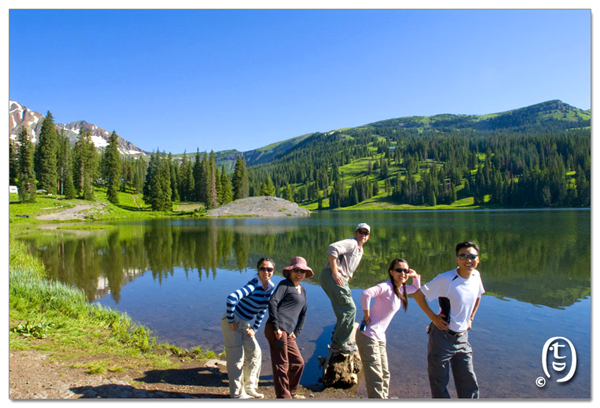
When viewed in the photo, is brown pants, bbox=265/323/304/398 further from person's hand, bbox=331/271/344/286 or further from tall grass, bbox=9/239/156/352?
tall grass, bbox=9/239/156/352

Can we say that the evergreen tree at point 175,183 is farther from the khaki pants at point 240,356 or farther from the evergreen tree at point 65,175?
the khaki pants at point 240,356

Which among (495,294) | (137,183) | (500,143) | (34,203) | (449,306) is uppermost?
(500,143)

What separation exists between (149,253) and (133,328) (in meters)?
16.2

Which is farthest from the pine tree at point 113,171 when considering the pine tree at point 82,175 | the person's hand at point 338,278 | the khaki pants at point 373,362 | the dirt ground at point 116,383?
the khaki pants at point 373,362

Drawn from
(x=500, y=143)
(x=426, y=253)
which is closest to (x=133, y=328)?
(x=426, y=253)

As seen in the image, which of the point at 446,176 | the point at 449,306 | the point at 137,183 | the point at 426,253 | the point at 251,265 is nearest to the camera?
the point at 449,306

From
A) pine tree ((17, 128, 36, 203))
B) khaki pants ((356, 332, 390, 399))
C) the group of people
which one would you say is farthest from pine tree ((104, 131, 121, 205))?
khaki pants ((356, 332, 390, 399))

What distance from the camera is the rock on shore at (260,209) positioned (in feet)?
295

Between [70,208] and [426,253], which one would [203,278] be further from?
[70,208]

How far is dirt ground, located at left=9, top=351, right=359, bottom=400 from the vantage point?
5423 millimetres

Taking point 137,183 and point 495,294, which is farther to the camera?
Result: point 137,183

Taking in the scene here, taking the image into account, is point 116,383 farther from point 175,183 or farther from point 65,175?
point 175,183

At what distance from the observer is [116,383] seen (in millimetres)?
5859

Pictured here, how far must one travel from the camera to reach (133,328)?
9367 mm
